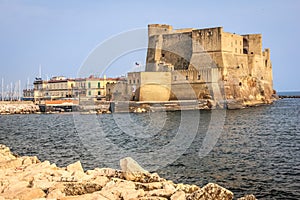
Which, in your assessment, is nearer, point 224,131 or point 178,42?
point 224,131

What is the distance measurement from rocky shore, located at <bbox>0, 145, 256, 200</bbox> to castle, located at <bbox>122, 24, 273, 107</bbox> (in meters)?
26.0

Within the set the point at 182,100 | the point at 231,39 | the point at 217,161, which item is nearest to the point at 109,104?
the point at 182,100

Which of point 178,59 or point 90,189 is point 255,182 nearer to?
point 90,189

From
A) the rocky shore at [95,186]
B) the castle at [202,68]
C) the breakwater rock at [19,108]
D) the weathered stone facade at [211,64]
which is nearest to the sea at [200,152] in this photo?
the rocky shore at [95,186]

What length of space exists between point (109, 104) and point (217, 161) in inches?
923

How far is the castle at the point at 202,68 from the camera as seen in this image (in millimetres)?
33156

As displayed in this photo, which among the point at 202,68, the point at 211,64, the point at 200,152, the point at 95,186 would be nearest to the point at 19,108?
the point at 202,68

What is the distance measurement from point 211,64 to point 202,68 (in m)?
1.38

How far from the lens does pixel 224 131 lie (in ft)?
59.4

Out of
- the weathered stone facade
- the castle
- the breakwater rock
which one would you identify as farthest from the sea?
the breakwater rock

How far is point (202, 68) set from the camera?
112 feet

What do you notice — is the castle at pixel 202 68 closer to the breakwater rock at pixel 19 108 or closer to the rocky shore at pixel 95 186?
the breakwater rock at pixel 19 108

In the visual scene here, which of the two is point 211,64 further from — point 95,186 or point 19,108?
point 95,186

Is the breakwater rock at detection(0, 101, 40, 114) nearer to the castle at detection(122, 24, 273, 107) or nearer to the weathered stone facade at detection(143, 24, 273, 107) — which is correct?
the castle at detection(122, 24, 273, 107)
